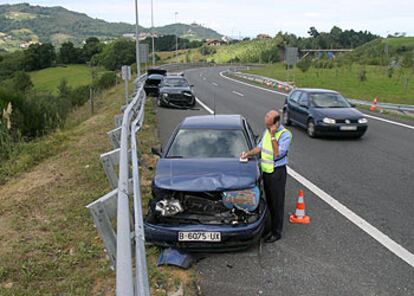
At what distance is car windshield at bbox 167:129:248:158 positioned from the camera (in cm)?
689

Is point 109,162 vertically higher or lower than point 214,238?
higher

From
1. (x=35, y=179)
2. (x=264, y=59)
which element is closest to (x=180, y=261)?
(x=35, y=179)

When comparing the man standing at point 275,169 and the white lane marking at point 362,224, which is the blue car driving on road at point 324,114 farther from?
the man standing at point 275,169

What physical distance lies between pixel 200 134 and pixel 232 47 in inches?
5358

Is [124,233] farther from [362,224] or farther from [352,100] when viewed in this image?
[352,100]

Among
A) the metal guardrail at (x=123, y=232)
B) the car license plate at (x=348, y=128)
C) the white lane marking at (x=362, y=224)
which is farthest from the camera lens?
the car license plate at (x=348, y=128)

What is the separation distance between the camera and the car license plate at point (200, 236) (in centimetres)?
541

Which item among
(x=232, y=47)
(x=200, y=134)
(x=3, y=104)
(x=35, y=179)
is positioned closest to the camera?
(x=200, y=134)

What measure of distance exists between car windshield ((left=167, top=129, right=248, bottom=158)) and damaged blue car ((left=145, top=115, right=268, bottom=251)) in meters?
0.24

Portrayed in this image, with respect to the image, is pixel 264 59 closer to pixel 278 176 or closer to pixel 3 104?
pixel 3 104

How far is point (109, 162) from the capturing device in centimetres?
596

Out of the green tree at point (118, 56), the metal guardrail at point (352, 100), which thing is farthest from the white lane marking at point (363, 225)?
the green tree at point (118, 56)

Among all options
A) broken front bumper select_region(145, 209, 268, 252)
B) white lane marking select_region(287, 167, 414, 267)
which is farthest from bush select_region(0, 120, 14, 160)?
broken front bumper select_region(145, 209, 268, 252)

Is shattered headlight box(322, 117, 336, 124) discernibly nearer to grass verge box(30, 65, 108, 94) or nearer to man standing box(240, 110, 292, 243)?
man standing box(240, 110, 292, 243)
